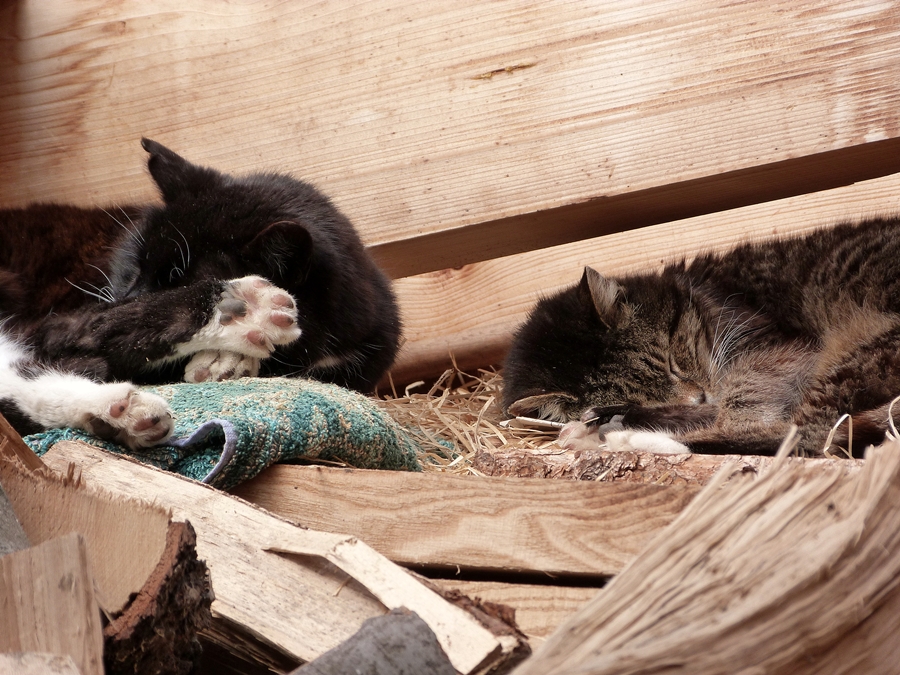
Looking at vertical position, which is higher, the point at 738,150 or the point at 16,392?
the point at 738,150

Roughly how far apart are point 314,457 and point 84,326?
2.83 feet

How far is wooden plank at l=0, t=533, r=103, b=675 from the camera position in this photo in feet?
3.53

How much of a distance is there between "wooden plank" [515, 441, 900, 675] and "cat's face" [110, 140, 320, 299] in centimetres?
169

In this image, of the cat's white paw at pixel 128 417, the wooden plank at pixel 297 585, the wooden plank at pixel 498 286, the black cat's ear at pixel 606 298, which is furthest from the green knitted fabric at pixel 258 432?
the wooden plank at pixel 498 286

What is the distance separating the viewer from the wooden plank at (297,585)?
122 centimetres

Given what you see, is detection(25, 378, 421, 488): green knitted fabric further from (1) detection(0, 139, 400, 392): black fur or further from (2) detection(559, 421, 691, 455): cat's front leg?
(2) detection(559, 421, 691, 455): cat's front leg

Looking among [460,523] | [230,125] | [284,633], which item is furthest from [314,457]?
[230,125]

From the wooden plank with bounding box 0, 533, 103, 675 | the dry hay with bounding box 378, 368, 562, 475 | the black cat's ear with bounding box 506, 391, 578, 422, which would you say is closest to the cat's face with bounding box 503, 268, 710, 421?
the black cat's ear with bounding box 506, 391, 578, 422

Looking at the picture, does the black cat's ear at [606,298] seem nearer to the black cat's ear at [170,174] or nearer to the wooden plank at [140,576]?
the black cat's ear at [170,174]

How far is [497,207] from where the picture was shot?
2.97 m

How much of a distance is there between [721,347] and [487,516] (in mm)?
1845

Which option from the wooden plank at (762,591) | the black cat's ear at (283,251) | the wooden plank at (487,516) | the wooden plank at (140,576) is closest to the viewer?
the wooden plank at (762,591)

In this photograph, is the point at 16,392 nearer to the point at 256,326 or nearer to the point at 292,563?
the point at 256,326

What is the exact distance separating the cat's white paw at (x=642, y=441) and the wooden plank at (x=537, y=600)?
1.10 m
